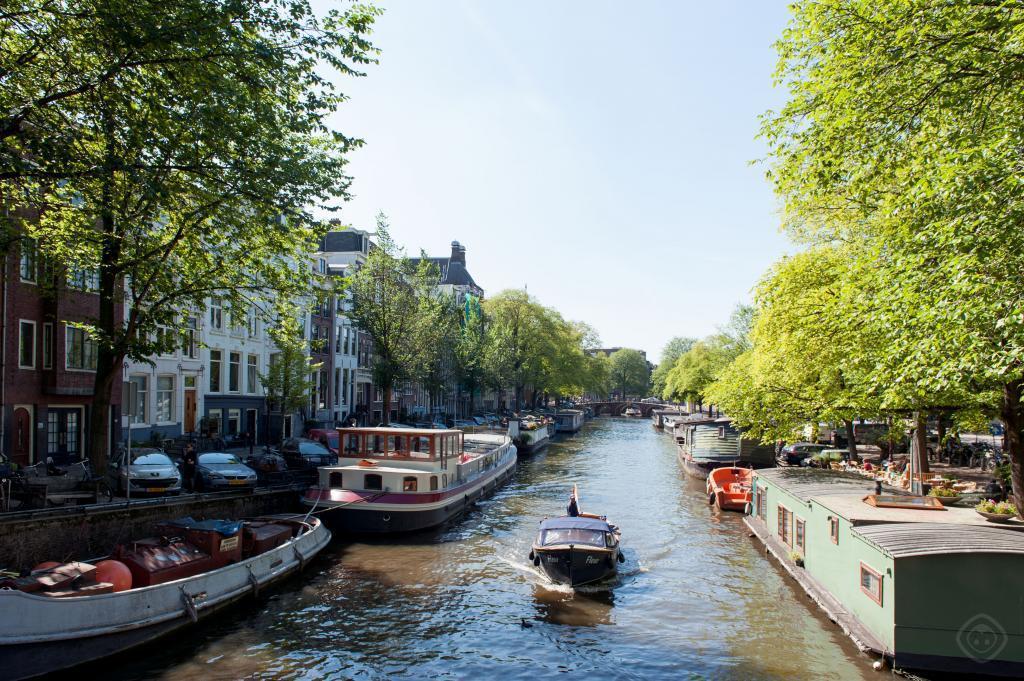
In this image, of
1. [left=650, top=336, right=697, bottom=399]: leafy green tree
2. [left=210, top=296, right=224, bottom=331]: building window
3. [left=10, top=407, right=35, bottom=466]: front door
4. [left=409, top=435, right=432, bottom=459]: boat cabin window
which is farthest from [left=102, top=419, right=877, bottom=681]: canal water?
[left=650, top=336, right=697, bottom=399]: leafy green tree

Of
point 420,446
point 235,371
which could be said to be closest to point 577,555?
point 420,446

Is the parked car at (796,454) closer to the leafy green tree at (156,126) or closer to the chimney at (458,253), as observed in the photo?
the leafy green tree at (156,126)

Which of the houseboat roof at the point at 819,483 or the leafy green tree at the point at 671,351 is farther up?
the leafy green tree at the point at 671,351

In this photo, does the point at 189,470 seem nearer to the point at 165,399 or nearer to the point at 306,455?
the point at 306,455

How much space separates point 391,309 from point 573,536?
31.4 m

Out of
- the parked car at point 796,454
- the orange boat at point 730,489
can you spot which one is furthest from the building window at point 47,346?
the parked car at point 796,454

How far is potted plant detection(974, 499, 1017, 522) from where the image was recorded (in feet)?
51.5

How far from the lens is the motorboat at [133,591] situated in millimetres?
12758

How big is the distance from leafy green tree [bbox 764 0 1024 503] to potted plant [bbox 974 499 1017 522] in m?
0.36

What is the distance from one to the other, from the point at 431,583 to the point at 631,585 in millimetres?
5926

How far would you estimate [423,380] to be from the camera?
57875mm

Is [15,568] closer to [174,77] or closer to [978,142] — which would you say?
[174,77]

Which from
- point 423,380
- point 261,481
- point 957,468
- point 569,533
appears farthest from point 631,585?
point 423,380

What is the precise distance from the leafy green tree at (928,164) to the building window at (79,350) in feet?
97.4
